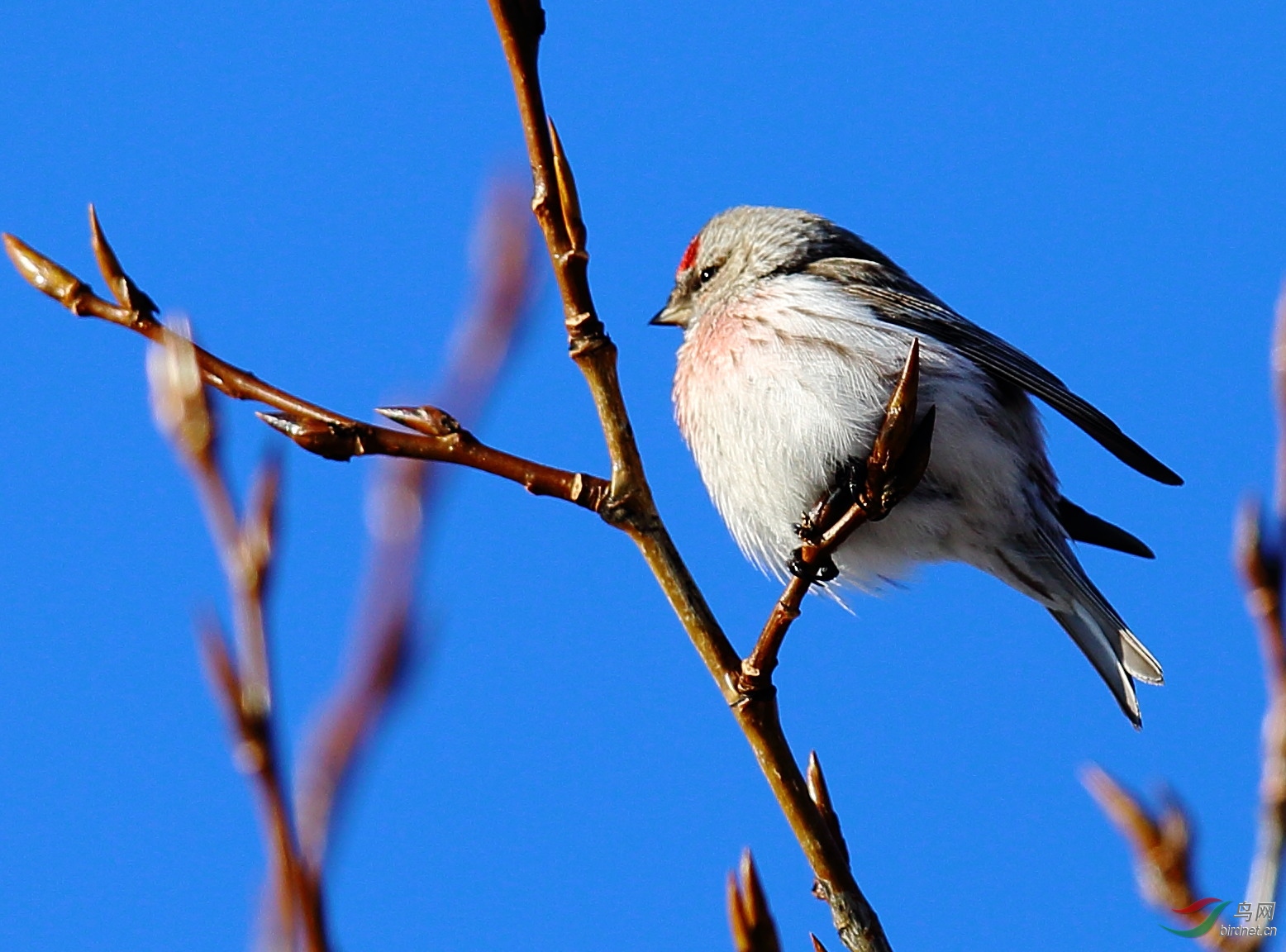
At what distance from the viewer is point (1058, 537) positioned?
4438 mm

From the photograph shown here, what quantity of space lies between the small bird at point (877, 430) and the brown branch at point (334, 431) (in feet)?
6.01

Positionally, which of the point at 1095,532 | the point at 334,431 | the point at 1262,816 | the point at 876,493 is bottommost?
the point at 1262,816

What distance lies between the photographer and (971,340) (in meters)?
4.31

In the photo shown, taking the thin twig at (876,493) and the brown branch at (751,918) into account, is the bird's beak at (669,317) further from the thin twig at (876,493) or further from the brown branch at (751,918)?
the brown branch at (751,918)

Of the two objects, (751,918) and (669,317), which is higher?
(669,317)

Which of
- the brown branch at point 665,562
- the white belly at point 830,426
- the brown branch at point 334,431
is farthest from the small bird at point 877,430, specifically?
the brown branch at point 334,431

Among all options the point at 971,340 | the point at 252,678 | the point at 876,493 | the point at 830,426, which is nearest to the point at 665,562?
the point at 876,493

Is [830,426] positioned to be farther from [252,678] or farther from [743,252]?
[252,678]

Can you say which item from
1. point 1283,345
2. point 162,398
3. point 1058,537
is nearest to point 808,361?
point 1058,537

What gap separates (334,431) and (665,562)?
544 millimetres

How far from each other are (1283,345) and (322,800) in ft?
2.96

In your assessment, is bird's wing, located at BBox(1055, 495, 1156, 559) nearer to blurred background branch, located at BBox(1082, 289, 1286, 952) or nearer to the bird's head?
the bird's head

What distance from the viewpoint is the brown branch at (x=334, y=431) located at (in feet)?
5.68

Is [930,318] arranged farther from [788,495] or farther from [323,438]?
[323,438]
